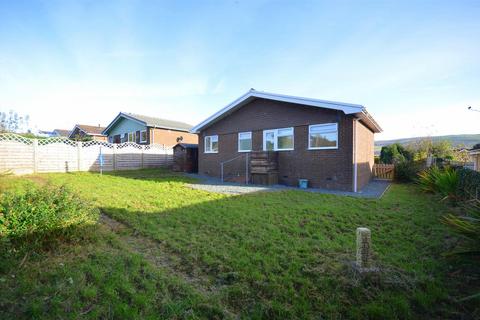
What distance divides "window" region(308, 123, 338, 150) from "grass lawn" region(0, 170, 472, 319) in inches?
209

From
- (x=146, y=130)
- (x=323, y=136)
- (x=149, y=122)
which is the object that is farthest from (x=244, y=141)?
(x=146, y=130)

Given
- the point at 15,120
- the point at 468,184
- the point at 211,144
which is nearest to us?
the point at 468,184

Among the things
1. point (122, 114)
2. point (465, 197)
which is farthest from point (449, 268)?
point (122, 114)

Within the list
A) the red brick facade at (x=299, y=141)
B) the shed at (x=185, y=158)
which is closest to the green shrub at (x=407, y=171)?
the red brick facade at (x=299, y=141)

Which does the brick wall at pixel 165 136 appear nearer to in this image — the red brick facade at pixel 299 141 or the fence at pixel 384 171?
the red brick facade at pixel 299 141

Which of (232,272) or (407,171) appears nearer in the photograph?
(232,272)

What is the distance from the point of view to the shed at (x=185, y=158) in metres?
16.9

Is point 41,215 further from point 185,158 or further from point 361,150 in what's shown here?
point 185,158

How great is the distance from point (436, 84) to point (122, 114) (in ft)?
87.9

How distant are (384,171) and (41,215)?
1652 cm

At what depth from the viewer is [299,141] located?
11.1 metres

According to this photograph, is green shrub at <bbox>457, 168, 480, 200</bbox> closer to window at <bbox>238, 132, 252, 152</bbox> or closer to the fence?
the fence

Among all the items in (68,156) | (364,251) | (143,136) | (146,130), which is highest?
(146,130)

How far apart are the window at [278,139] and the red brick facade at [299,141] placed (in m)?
0.22
